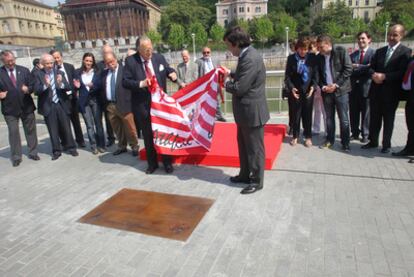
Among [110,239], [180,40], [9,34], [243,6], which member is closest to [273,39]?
[180,40]

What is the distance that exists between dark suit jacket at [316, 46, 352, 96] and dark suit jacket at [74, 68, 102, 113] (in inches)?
169

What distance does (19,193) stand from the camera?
5039 mm

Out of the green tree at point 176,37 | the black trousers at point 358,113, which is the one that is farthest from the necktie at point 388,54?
the green tree at point 176,37

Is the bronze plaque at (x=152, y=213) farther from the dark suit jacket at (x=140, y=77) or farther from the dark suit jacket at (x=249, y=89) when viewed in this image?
the dark suit jacket at (x=140, y=77)

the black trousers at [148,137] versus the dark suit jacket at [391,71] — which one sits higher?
the dark suit jacket at [391,71]

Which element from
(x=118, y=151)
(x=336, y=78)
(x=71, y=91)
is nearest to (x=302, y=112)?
(x=336, y=78)

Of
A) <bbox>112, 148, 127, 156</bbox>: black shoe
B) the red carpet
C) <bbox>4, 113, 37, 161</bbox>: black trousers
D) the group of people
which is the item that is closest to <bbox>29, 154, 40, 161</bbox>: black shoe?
<bbox>4, 113, 37, 161</bbox>: black trousers

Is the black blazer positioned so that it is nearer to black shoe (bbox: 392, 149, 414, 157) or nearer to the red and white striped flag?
the red and white striped flag

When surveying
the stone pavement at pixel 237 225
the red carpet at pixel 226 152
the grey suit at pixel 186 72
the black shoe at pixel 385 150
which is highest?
the grey suit at pixel 186 72

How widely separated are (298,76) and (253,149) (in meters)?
2.52

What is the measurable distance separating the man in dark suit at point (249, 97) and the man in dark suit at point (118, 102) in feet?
8.07

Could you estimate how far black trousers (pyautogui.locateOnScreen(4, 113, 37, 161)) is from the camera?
249 inches

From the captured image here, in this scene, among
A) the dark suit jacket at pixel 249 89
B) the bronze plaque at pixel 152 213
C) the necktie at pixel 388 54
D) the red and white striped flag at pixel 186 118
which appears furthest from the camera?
the necktie at pixel 388 54

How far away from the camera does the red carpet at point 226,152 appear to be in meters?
5.52
